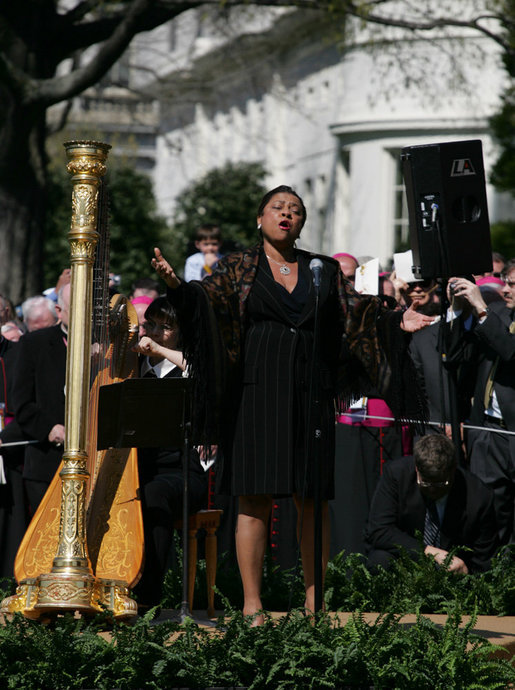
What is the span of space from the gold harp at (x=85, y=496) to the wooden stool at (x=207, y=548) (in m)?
0.57

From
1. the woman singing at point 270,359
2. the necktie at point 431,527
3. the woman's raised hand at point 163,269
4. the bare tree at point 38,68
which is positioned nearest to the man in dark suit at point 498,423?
the necktie at point 431,527

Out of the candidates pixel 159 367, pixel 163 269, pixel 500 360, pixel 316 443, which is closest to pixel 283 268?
pixel 163 269

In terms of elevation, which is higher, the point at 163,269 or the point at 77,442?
the point at 163,269

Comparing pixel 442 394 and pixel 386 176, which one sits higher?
pixel 386 176

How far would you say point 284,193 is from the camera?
6.54 m

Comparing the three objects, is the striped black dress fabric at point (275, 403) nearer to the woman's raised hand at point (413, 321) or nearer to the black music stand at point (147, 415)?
the woman's raised hand at point (413, 321)

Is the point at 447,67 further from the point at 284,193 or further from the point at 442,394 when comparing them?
the point at 284,193

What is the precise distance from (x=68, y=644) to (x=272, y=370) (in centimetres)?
160

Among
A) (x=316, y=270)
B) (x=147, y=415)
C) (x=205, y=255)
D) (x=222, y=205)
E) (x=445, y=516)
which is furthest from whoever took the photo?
(x=222, y=205)

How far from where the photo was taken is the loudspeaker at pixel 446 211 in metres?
7.67

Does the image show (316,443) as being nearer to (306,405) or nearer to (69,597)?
(306,405)

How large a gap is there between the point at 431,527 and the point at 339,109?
2072 centimetres

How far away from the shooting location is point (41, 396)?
884 centimetres

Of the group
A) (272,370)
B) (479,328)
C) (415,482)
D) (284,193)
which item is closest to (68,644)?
(272,370)
